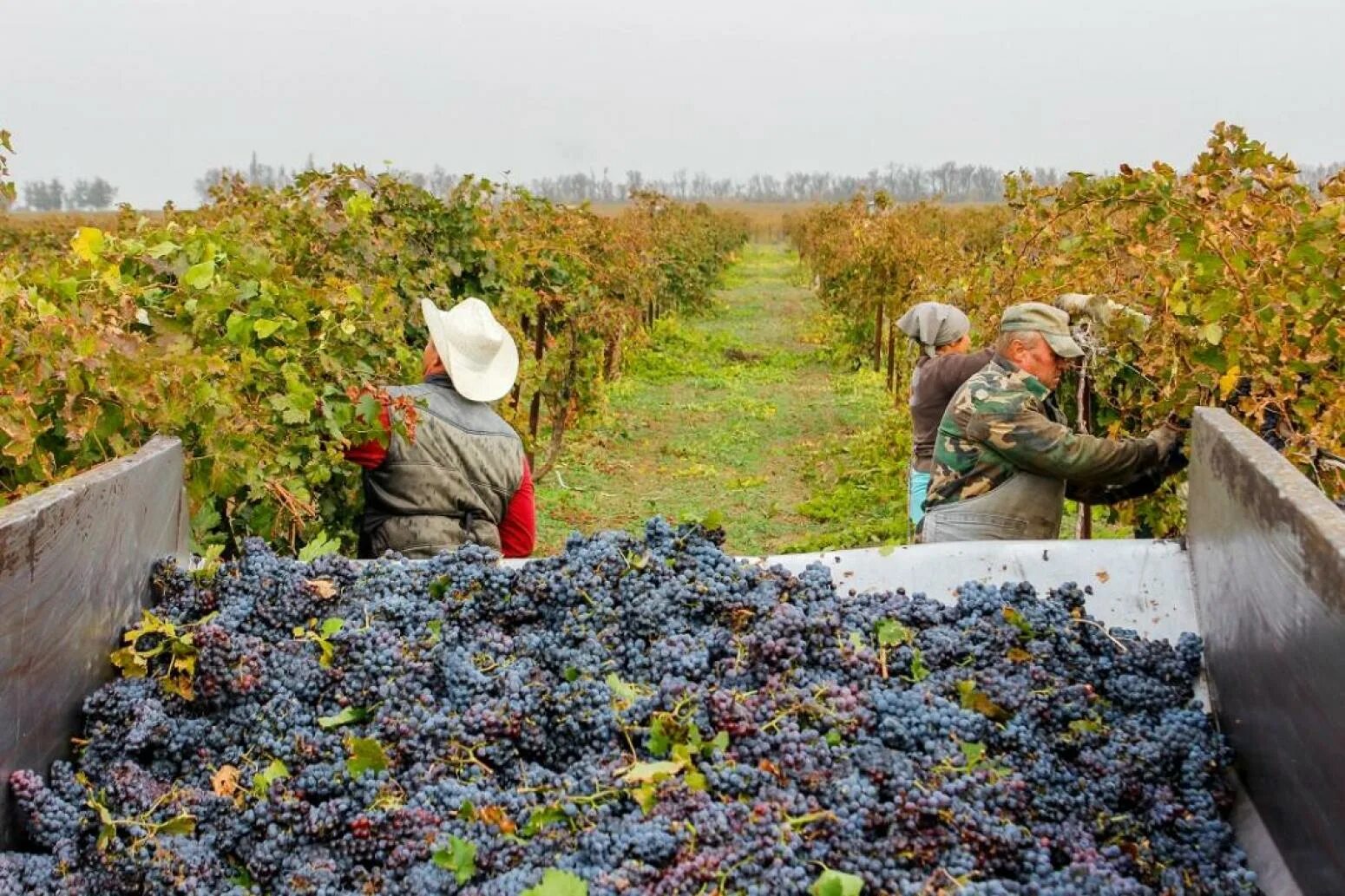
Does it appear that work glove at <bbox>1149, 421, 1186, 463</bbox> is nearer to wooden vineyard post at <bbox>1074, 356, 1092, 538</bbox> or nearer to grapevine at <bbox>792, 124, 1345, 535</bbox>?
grapevine at <bbox>792, 124, 1345, 535</bbox>

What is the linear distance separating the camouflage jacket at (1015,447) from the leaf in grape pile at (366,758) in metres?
2.63

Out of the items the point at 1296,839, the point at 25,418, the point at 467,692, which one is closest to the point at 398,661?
the point at 467,692

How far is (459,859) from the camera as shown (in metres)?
1.75

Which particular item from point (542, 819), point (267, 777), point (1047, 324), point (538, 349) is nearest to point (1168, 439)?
point (1047, 324)

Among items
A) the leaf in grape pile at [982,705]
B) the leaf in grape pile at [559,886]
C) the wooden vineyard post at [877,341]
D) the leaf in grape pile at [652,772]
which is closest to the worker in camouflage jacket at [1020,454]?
the leaf in grape pile at [982,705]

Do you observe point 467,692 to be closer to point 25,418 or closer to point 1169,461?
point 25,418

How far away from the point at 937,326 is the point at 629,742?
4454 millimetres

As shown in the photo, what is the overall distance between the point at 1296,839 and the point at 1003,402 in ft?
7.81

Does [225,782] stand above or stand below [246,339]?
below

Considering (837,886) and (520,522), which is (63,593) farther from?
(520,522)

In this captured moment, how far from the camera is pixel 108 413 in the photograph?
2764mm

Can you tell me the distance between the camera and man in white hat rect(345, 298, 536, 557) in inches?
161

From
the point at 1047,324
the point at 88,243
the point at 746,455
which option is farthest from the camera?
the point at 746,455

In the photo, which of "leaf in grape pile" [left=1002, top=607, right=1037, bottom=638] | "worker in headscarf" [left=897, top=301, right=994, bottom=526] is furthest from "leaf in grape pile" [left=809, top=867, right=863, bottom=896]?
"worker in headscarf" [left=897, top=301, right=994, bottom=526]
